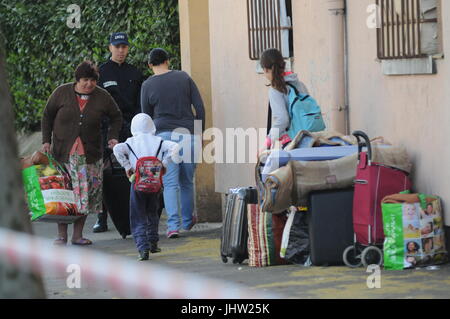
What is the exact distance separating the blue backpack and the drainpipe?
0.94m

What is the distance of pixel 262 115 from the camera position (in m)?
12.2

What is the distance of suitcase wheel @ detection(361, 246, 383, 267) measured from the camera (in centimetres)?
867

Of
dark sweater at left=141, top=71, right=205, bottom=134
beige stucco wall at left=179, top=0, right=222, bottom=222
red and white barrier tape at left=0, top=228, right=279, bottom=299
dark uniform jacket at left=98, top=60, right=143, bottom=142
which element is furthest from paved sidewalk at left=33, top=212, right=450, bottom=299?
red and white barrier tape at left=0, top=228, right=279, bottom=299

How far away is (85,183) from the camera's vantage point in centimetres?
1127

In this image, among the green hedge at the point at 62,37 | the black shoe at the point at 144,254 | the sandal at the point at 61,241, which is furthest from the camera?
the green hedge at the point at 62,37

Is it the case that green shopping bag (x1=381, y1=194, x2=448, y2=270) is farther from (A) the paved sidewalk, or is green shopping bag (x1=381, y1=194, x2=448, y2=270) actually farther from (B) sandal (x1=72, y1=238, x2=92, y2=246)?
(B) sandal (x1=72, y1=238, x2=92, y2=246)

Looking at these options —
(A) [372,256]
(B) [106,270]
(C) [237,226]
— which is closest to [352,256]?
(A) [372,256]

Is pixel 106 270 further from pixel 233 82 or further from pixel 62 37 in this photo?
pixel 62 37

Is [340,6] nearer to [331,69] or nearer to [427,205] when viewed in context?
[331,69]

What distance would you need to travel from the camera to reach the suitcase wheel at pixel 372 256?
867 cm

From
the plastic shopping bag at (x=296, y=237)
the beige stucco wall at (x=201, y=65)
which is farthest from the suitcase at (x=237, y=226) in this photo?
the beige stucco wall at (x=201, y=65)

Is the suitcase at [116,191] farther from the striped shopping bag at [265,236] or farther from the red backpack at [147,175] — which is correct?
the striped shopping bag at [265,236]

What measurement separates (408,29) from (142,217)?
2.78m

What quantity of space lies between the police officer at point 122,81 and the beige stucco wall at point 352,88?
3.25ft
